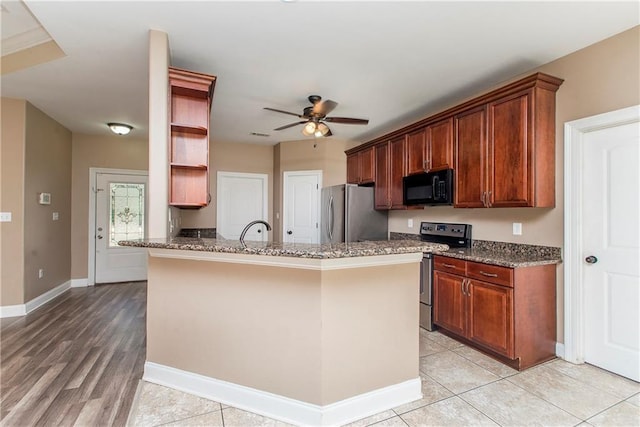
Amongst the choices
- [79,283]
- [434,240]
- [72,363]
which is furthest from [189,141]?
[79,283]

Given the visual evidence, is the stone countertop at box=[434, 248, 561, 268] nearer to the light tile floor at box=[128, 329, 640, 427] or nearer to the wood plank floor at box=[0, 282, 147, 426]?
the light tile floor at box=[128, 329, 640, 427]

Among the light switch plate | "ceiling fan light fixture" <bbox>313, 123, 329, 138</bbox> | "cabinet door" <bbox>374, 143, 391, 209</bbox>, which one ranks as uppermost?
"ceiling fan light fixture" <bbox>313, 123, 329, 138</bbox>

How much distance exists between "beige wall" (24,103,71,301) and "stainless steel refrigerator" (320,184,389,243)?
12.8ft

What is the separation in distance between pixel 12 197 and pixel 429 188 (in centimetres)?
492

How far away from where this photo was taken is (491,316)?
103 inches

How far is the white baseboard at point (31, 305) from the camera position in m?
3.67

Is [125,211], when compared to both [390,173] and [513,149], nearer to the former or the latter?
[390,173]

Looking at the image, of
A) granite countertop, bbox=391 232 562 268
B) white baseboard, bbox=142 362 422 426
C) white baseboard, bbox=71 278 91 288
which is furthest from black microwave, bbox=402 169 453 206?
white baseboard, bbox=71 278 91 288

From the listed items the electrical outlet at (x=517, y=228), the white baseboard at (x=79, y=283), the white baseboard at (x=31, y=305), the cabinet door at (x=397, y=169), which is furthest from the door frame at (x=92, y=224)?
the electrical outlet at (x=517, y=228)

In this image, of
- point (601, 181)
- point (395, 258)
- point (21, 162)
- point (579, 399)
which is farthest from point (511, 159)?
point (21, 162)

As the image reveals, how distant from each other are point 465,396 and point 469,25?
2567mm

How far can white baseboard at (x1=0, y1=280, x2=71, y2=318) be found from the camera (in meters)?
3.67

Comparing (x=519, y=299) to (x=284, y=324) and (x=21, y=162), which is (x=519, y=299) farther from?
(x=21, y=162)

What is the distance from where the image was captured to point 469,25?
7.29 feet
